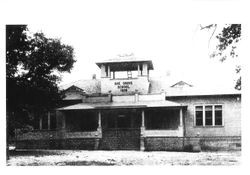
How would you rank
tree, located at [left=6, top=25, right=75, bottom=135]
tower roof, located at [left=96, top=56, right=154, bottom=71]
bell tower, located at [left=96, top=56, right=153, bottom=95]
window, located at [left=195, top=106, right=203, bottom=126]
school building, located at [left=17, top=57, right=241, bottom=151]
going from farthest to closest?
1. window, located at [left=195, top=106, right=203, bottom=126]
2. bell tower, located at [left=96, top=56, right=153, bottom=95]
3. school building, located at [left=17, top=57, right=241, bottom=151]
4. tower roof, located at [left=96, top=56, right=154, bottom=71]
5. tree, located at [left=6, top=25, right=75, bottom=135]

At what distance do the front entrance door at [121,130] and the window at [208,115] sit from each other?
3305 mm

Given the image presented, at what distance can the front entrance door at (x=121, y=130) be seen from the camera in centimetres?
2250

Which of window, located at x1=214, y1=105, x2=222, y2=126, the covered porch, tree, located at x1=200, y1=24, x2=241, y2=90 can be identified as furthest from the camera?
window, located at x1=214, y1=105, x2=222, y2=126

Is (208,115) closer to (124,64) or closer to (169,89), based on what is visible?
(169,89)

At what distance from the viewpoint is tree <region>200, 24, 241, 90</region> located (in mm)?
13844

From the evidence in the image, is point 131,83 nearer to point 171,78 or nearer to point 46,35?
point 171,78

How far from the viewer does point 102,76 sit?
877 inches

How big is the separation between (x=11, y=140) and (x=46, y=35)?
6398 mm

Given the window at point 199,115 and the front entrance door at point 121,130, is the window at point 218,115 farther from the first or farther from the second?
the front entrance door at point 121,130

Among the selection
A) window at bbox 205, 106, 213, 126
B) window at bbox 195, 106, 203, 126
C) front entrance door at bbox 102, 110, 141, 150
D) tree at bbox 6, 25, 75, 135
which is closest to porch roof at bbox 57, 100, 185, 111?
front entrance door at bbox 102, 110, 141, 150

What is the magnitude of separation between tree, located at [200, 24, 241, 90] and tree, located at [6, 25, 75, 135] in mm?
6270

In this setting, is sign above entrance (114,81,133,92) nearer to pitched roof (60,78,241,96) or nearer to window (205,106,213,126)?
pitched roof (60,78,241,96)
